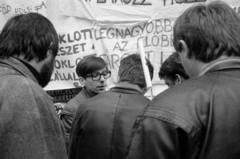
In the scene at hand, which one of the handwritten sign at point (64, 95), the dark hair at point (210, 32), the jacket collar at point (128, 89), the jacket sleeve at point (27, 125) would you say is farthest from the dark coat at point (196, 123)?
the handwritten sign at point (64, 95)

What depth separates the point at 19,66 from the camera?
1600mm

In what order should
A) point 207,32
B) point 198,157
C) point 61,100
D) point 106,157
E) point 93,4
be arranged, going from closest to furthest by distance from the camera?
1. point 198,157
2. point 207,32
3. point 106,157
4. point 93,4
5. point 61,100

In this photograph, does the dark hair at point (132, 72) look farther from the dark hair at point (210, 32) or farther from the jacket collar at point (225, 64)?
the jacket collar at point (225, 64)

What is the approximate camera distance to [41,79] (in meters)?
1.73

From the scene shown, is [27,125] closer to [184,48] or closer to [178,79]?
[184,48]

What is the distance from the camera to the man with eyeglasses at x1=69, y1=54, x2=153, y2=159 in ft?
7.54

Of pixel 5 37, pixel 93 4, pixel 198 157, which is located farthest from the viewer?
pixel 93 4

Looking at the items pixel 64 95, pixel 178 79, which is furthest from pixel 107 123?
pixel 64 95

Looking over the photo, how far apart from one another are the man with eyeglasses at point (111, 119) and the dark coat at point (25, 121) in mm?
778

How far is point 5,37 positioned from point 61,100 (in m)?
3.02

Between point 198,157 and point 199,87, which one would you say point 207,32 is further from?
point 198,157

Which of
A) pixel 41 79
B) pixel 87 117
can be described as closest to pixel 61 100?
pixel 87 117

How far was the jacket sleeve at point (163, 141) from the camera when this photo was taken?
115 centimetres

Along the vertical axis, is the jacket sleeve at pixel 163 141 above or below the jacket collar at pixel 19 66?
below
